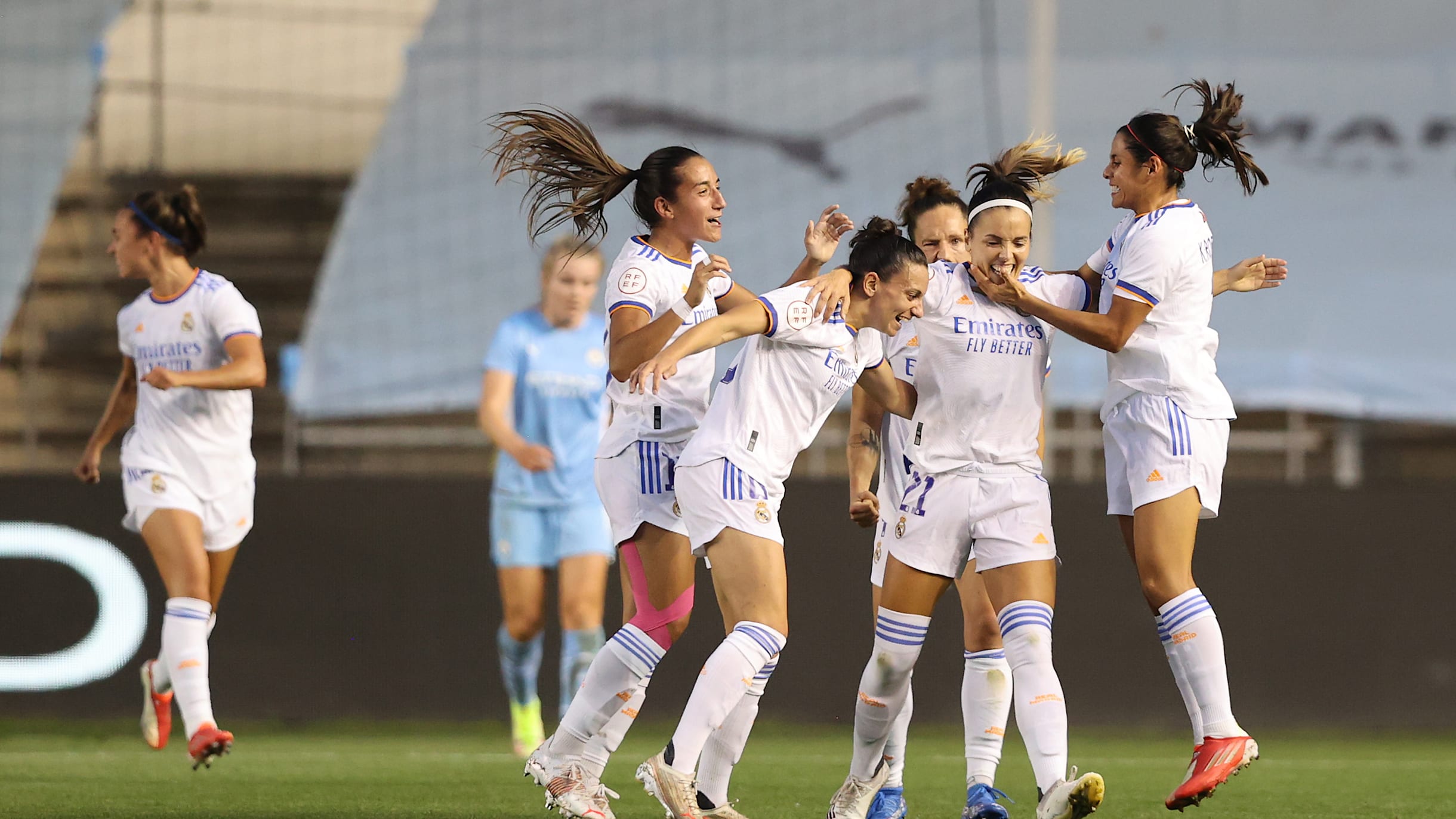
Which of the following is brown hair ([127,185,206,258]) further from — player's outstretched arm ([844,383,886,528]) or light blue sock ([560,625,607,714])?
player's outstretched arm ([844,383,886,528])

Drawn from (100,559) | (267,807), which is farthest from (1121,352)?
(100,559)

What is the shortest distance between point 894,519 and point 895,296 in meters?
0.67

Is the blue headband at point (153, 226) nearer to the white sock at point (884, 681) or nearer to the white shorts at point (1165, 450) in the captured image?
the white sock at point (884, 681)

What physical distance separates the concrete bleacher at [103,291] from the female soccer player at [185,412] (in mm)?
4623

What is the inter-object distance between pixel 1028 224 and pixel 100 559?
5.33m

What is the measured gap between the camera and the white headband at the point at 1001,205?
16.1ft

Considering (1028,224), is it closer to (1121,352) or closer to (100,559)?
(1121,352)

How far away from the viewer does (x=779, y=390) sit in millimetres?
4809

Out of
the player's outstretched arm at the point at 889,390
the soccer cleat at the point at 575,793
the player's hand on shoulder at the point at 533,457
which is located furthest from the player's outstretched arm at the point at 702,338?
the player's hand on shoulder at the point at 533,457

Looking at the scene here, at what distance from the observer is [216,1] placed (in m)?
12.8

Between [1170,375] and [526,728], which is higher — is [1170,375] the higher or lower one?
the higher one

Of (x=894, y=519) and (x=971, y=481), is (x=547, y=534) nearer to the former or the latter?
(x=894, y=519)

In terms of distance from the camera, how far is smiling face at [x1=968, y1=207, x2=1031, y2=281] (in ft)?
16.0

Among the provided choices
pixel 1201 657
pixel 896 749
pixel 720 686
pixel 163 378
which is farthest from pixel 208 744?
pixel 1201 657
